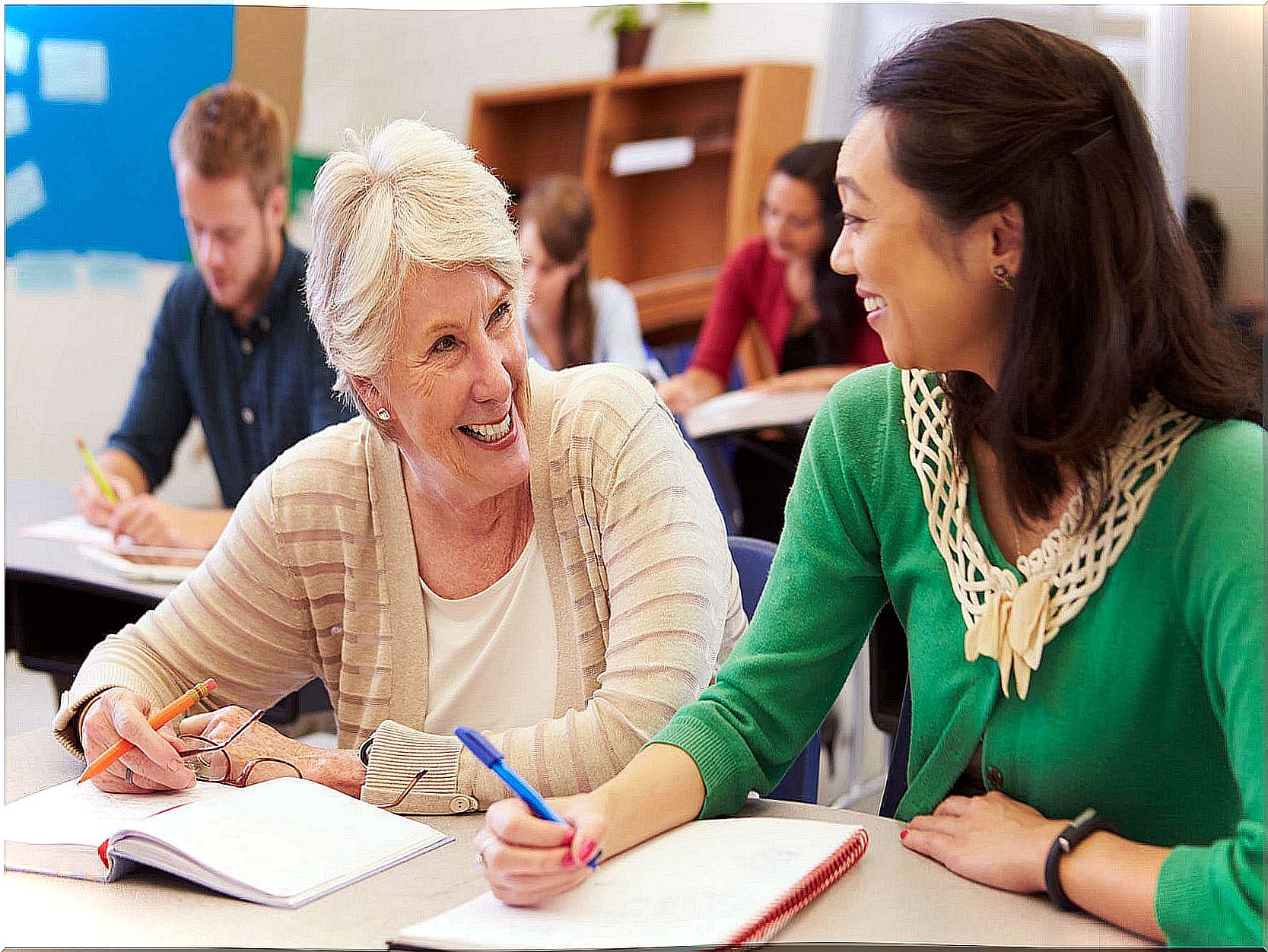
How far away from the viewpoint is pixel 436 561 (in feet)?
4.81

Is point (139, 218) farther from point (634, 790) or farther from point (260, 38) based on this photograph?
point (634, 790)

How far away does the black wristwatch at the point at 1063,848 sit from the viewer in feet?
3.06

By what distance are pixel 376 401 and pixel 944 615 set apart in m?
0.65

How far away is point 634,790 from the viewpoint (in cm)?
106

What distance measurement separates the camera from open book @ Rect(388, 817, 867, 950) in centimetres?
88

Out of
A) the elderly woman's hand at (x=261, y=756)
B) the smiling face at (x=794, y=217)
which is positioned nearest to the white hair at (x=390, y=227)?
the elderly woman's hand at (x=261, y=756)

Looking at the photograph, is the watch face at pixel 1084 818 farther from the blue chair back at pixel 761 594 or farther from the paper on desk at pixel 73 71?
the paper on desk at pixel 73 71

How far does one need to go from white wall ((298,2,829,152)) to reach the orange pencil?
2527 mm

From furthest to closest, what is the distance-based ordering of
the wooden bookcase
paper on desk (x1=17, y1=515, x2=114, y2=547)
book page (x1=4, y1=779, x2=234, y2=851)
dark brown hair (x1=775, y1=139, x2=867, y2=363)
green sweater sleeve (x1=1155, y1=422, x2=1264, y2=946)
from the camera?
the wooden bookcase
dark brown hair (x1=775, y1=139, x2=867, y2=363)
paper on desk (x1=17, y1=515, x2=114, y2=547)
book page (x1=4, y1=779, x2=234, y2=851)
green sweater sleeve (x1=1155, y1=422, x2=1264, y2=946)

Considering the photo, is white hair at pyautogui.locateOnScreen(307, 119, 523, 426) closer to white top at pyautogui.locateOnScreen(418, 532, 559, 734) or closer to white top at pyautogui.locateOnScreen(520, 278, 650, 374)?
white top at pyautogui.locateOnScreen(418, 532, 559, 734)

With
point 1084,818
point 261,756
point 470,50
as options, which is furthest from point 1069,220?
point 470,50

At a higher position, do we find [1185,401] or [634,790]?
[1185,401]

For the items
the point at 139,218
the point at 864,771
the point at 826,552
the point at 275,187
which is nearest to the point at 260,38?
the point at 139,218

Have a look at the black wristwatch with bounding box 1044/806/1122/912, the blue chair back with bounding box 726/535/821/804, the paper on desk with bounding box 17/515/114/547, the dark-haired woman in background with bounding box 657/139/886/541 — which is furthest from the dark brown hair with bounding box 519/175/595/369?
the black wristwatch with bounding box 1044/806/1122/912
